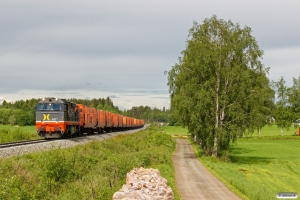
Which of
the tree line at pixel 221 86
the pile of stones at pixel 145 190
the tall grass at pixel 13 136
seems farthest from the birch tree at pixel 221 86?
the pile of stones at pixel 145 190

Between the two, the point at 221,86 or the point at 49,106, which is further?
the point at 221,86

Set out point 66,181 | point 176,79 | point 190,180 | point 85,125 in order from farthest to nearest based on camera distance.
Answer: point 85,125
point 176,79
point 190,180
point 66,181

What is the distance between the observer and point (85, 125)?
2266 inches

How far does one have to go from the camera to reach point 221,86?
48.3 m

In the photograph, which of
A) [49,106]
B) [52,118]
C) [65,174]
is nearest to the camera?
[65,174]

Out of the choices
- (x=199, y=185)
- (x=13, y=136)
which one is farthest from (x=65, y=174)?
(x=13, y=136)

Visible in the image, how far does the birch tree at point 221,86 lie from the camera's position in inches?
1818

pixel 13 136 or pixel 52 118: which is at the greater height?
pixel 52 118

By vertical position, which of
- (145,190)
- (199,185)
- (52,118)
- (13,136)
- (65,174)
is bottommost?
(199,185)

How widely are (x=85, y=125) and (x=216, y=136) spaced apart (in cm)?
2026

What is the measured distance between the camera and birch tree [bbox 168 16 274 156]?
46.2 m

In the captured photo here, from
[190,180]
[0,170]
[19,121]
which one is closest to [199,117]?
[190,180]

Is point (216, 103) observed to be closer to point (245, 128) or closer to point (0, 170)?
point (245, 128)

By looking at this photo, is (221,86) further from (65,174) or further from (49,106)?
(65,174)
